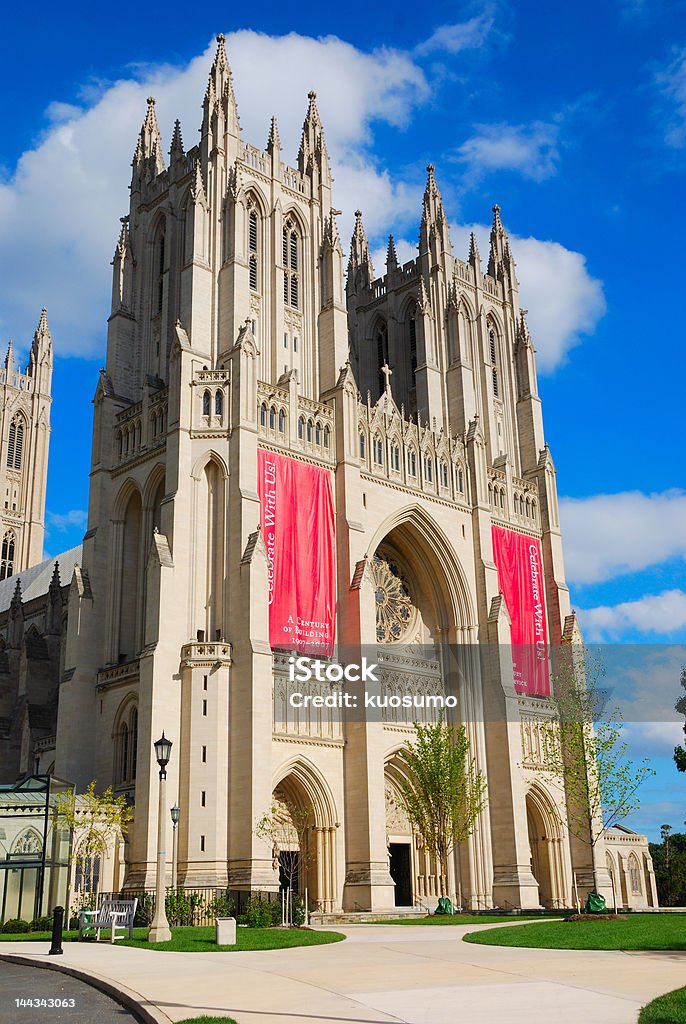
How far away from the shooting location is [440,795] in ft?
143

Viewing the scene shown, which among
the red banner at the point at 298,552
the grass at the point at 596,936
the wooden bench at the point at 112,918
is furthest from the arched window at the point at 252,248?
the grass at the point at 596,936

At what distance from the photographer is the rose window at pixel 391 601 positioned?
170 ft

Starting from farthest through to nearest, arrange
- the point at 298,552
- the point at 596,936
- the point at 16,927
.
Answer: the point at 298,552 < the point at 16,927 < the point at 596,936

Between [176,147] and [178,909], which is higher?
[176,147]

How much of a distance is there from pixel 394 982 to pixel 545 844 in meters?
40.4

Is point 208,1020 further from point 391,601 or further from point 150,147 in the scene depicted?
point 150,147

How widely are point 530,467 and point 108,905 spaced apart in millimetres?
40318

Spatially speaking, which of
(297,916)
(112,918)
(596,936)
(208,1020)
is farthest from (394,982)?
(297,916)

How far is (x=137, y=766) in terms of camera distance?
3881cm

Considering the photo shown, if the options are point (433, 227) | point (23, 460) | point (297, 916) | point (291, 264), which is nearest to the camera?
point (297, 916)

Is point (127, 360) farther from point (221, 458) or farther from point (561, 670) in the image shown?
point (561, 670)

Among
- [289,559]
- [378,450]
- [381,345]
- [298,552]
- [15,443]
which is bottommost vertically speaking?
[289,559]

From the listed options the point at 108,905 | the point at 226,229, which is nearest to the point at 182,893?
the point at 108,905

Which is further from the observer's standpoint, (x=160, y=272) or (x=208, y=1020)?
(x=160, y=272)
